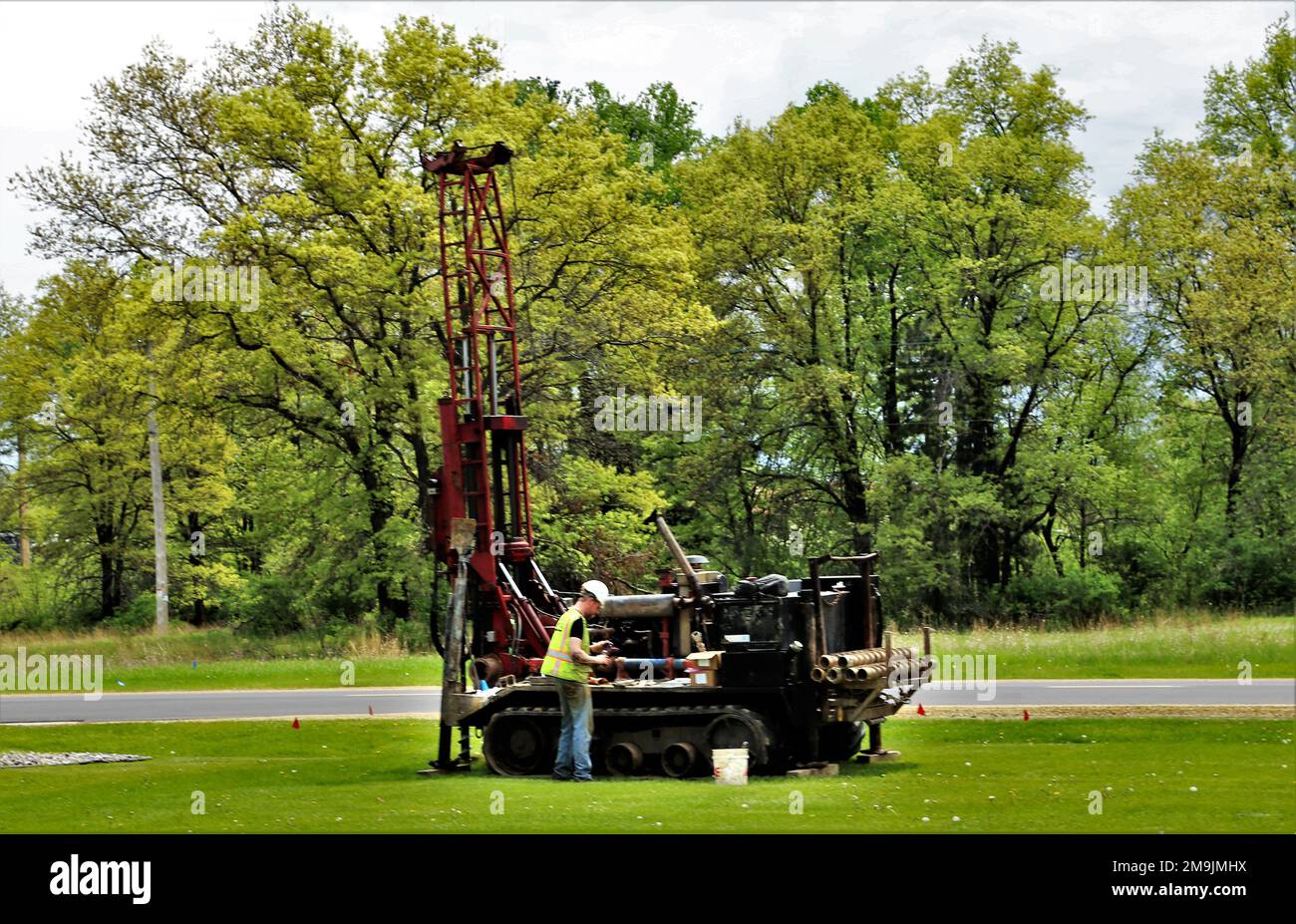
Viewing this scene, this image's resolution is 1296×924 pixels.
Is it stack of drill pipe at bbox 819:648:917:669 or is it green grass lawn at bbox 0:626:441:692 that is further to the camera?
green grass lawn at bbox 0:626:441:692

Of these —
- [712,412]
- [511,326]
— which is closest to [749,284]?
[712,412]

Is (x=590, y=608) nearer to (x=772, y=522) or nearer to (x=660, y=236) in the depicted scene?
(x=660, y=236)

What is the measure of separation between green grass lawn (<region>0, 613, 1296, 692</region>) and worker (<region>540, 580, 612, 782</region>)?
17.1m

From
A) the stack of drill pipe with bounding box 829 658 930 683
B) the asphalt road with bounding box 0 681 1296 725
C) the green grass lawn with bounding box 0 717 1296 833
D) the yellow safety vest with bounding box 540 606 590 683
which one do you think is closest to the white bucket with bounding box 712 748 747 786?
the green grass lawn with bounding box 0 717 1296 833

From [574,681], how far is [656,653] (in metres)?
2.37

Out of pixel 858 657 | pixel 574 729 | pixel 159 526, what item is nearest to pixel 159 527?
pixel 159 526

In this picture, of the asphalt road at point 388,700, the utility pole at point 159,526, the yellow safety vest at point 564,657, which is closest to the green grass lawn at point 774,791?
the yellow safety vest at point 564,657

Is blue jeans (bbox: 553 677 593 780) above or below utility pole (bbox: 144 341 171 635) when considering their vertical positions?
below

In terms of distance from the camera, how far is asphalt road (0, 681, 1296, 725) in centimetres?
2656

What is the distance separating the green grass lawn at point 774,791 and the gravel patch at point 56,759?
0.64 metres

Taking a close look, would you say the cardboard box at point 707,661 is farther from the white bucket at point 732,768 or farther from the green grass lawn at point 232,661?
the green grass lawn at point 232,661

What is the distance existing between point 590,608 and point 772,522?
111 ft

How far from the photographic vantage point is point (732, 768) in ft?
55.4

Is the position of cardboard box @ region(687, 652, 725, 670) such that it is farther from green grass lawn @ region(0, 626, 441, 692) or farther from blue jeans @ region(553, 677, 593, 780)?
green grass lawn @ region(0, 626, 441, 692)
